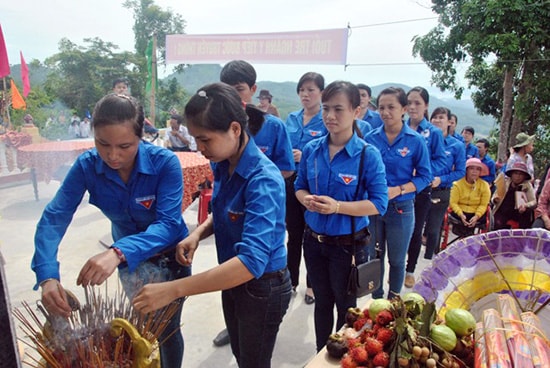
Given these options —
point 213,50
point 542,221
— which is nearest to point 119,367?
point 542,221

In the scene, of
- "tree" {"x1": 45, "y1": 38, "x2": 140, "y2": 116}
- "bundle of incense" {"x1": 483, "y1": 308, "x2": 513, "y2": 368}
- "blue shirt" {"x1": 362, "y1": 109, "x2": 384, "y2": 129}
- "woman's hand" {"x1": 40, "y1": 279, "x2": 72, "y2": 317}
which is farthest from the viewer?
"tree" {"x1": 45, "y1": 38, "x2": 140, "y2": 116}

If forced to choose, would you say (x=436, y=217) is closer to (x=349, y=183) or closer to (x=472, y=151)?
(x=349, y=183)

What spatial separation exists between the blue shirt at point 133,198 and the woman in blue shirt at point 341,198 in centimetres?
68

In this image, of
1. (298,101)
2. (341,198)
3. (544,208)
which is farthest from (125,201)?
(544,208)

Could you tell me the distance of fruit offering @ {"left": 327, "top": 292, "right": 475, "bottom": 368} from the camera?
109 centimetres

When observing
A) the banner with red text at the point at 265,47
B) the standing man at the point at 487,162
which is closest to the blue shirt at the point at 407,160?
the standing man at the point at 487,162

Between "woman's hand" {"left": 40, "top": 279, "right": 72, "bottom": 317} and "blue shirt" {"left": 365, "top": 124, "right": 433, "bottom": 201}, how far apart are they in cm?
208

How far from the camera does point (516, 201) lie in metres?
3.96

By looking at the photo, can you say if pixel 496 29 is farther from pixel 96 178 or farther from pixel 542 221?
pixel 96 178

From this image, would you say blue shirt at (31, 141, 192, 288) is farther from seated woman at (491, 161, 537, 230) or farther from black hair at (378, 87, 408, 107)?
seated woman at (491, 161, 537, 230)

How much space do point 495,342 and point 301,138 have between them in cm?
227

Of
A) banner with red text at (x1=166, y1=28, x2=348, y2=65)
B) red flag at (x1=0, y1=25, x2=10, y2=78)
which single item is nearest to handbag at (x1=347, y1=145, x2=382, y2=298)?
red flag at (x1=0, y1=25, x2=10, y2=78)

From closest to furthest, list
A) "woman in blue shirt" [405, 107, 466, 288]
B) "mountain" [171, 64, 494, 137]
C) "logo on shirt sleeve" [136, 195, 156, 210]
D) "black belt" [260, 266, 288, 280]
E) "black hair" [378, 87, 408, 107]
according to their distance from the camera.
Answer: "black belt" [260, 266, 288, 280] < "logo on shirt sleeve" [136, 195, 156, 210] < "black hair" [378, 87, 408, 107] < "woman in blue shirt" [405, 107, 466, 288] < "mountain" [171, 64, 494, 137]

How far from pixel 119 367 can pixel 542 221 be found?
12.5 ft
